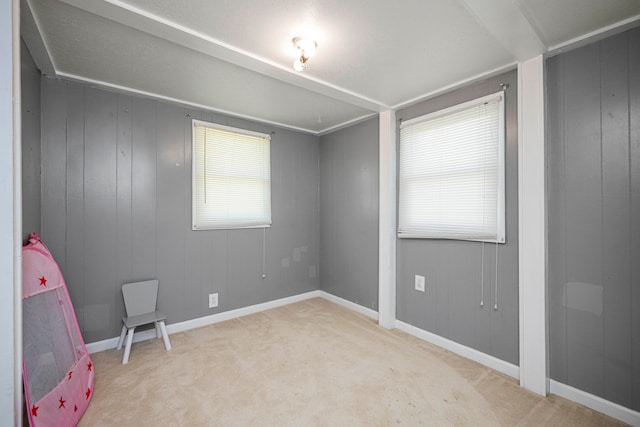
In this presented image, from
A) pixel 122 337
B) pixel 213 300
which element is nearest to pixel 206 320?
pixel 213 300

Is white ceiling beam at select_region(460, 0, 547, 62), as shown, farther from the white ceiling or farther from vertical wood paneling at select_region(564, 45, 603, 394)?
vertical wood paneling at select_region(564, 45, 603, 394)

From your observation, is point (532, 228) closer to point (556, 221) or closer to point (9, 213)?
point (556, 221)

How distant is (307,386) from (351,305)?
1.66m

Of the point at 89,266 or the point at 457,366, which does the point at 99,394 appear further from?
the point at 457,366

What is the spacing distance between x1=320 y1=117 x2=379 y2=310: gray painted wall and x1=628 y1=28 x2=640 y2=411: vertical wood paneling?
2.04 m

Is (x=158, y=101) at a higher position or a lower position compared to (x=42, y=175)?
higher

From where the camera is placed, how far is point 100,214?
254 cm

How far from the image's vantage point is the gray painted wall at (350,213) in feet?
11.1

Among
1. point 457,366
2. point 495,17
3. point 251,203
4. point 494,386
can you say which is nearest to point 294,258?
point 251,203

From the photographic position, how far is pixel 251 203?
3.49m

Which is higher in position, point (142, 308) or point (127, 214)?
point (127, 214)

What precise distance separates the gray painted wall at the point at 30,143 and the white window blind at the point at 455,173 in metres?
3.04

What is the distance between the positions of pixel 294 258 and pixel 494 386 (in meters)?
2.56

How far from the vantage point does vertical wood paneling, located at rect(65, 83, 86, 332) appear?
239 cm
